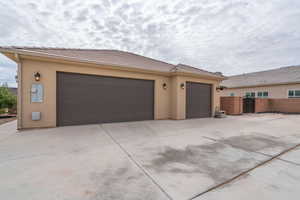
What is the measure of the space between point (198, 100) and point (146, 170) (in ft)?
24.7

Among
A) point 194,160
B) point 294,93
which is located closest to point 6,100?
point 194,160

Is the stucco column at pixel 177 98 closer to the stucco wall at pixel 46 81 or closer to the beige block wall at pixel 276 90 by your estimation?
the stucco wall at pixel 46 81

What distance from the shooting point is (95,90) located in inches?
251

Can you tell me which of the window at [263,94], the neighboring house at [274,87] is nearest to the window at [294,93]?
the neighboring house at [274,87]

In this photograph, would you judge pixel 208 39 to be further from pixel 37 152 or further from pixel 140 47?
pixel 37 152

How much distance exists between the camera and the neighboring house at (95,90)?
5.17m

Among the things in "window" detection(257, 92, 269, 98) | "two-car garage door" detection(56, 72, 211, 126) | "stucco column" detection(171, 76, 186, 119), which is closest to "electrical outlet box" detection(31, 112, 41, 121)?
"two-car garage door" detection(56, 72, 211, 126)

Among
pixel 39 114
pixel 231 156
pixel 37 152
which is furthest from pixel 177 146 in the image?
pixel 39 114

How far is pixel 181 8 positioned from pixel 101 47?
20.1 feet

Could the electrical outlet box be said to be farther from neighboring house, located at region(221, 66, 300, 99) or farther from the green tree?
neighboring house, located at region(221, 66, 300, 99)

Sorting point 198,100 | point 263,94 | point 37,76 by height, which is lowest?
point 198,100

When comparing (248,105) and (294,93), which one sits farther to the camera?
(294,93)

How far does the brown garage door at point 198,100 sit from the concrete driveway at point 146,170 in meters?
4.74

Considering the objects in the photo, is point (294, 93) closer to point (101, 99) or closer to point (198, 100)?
point (198, 100)
